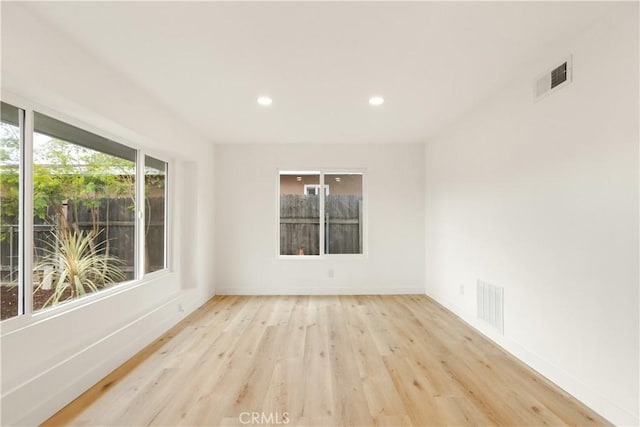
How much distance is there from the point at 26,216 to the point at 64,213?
361mm

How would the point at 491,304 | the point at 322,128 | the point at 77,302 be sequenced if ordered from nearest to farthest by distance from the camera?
the point at 77,302
the point at 491,304
the point at 322,128

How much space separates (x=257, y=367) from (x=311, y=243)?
8.85 feet

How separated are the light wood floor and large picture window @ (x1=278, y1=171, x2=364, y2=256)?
165cm

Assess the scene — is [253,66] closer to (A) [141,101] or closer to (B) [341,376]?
(A) [141,101]

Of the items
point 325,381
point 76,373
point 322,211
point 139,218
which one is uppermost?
point 322,211

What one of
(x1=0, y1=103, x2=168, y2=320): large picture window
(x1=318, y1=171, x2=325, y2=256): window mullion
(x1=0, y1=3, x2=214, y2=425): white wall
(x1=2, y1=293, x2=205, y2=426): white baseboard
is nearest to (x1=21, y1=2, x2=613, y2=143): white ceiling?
(x1=0, y1=3, x2=214, y2=425): white wall

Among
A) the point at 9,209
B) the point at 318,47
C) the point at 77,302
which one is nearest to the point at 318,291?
the point at 77,302

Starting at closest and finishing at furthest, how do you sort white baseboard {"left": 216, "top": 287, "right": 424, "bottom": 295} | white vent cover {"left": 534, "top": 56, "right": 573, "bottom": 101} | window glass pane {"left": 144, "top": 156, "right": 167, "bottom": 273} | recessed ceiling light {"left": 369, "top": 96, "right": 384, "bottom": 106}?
1. white vent cover {"left": 534, "top": 56, "right": 573, "bottom": 101}
2. recessed ceiling light {"left": 369, "top": 96, "right": 384, "bottom": 106}
3. window glass pane {"left": 144, "top": 156, "right": 167, "bottom": 273}
4. white baseboard {"left": 216, "top": 287, "right": 424, "bottom": 295}

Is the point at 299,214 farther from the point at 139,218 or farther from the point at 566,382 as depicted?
the point at 566,382

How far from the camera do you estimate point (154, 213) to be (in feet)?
11.9

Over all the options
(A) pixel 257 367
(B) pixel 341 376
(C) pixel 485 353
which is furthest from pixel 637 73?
(A) pixel 257 367

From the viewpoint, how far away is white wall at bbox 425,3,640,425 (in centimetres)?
175

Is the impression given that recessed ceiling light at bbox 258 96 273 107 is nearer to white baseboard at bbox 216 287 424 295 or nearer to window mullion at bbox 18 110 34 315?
window mullion at bbox 18 110 34 315

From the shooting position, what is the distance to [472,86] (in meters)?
2.78
